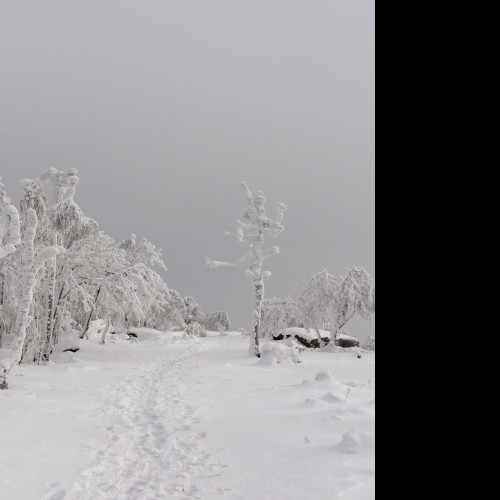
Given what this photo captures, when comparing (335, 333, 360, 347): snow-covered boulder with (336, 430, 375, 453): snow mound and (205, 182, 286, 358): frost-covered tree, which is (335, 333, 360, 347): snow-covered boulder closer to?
(205, 182, 286, 358): frost-covered tree

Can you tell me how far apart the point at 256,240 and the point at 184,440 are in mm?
15261

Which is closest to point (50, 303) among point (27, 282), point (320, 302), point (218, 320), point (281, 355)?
point (27, 282)

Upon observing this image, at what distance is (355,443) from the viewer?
16.2 ft

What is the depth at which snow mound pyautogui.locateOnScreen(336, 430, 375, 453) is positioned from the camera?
488 cm

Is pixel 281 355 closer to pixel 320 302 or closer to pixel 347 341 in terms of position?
pixel 320 302

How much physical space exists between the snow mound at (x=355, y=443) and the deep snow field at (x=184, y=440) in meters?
0.01

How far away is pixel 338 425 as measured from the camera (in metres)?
6.15

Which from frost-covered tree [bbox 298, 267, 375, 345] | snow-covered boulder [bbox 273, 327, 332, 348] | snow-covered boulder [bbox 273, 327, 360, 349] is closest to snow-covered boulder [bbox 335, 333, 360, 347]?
snow-covered boulder [bbox 273, 327, 360, 349]

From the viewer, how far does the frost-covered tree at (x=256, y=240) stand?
1981cm

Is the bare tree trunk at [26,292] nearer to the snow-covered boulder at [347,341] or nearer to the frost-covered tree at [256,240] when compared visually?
the frost-covered tree at [256,240]

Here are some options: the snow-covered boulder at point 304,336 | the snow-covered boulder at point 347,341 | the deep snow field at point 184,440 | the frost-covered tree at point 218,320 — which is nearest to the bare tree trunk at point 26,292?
the deep snow field at point 184,440
